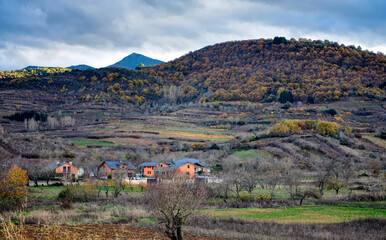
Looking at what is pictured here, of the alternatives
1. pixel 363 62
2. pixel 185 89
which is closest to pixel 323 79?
pixel 363 62

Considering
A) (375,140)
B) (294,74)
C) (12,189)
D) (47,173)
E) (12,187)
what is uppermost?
(294,74)

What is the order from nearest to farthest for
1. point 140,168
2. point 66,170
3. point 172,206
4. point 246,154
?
point 172,206
point 66,170
point 140,168
point 246,154

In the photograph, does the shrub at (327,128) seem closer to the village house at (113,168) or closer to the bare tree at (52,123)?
the village house at (113,168)

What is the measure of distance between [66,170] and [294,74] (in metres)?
127

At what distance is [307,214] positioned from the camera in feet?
98.0

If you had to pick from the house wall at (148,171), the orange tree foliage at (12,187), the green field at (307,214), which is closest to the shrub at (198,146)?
the house wall at (148,171)

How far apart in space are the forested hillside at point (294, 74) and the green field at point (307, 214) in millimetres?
105126

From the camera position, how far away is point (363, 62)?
16212 cm

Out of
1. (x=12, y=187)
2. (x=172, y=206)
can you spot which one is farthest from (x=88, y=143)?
(x=172, y=206)

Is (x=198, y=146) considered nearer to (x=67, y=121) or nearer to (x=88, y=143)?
(x=88, y=143)

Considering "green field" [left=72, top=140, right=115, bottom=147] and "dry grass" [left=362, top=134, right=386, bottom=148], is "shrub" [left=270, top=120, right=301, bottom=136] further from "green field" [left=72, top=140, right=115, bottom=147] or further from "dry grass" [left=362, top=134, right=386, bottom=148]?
"green field" [left=72, top=140, right=115, bottom=147]

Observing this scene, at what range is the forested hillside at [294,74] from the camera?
453ft

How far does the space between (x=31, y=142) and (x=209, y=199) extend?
55563mm

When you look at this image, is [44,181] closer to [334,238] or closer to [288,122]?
[334,238]
